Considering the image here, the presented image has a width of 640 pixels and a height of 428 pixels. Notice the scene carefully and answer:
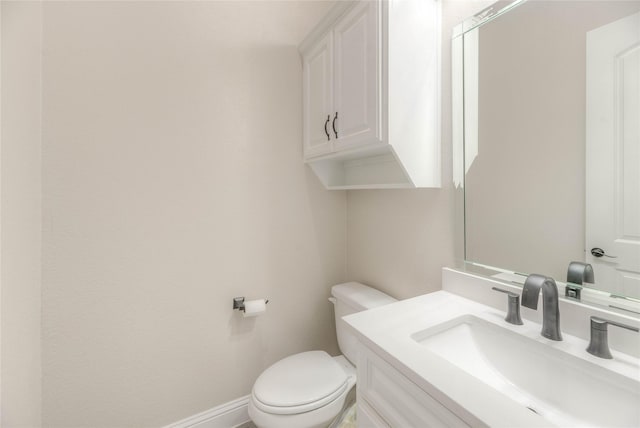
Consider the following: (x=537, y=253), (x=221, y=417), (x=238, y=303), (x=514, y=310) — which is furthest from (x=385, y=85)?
(x=221, y=417)

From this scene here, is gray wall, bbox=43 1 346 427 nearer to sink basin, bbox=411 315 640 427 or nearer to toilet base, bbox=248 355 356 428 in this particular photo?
toilet base, bbox=248 355 356 428

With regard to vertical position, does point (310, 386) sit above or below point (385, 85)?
below

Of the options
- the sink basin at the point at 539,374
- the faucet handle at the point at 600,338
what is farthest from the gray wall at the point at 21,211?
the faucet handle at the point at 600,338

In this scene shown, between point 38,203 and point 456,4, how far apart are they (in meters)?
1.84

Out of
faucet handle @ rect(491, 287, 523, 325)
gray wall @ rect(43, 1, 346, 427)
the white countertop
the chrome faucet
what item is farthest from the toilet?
the chrome faucet

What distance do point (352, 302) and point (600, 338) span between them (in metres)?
0.94

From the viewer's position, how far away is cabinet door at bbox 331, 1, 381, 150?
1.05 m

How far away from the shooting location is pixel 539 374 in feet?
2.37

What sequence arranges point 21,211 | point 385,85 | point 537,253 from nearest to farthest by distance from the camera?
point 537,253 → point 385,85 → point 21,211

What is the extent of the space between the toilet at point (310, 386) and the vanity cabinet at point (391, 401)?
14.5 inches

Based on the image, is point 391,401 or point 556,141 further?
point 556,141

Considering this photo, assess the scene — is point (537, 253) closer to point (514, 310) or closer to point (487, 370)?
point (514, 310)

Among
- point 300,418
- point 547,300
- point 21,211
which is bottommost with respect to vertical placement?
point 300,418

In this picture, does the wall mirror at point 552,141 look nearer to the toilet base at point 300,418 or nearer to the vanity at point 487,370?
the vanity at point 487,370
